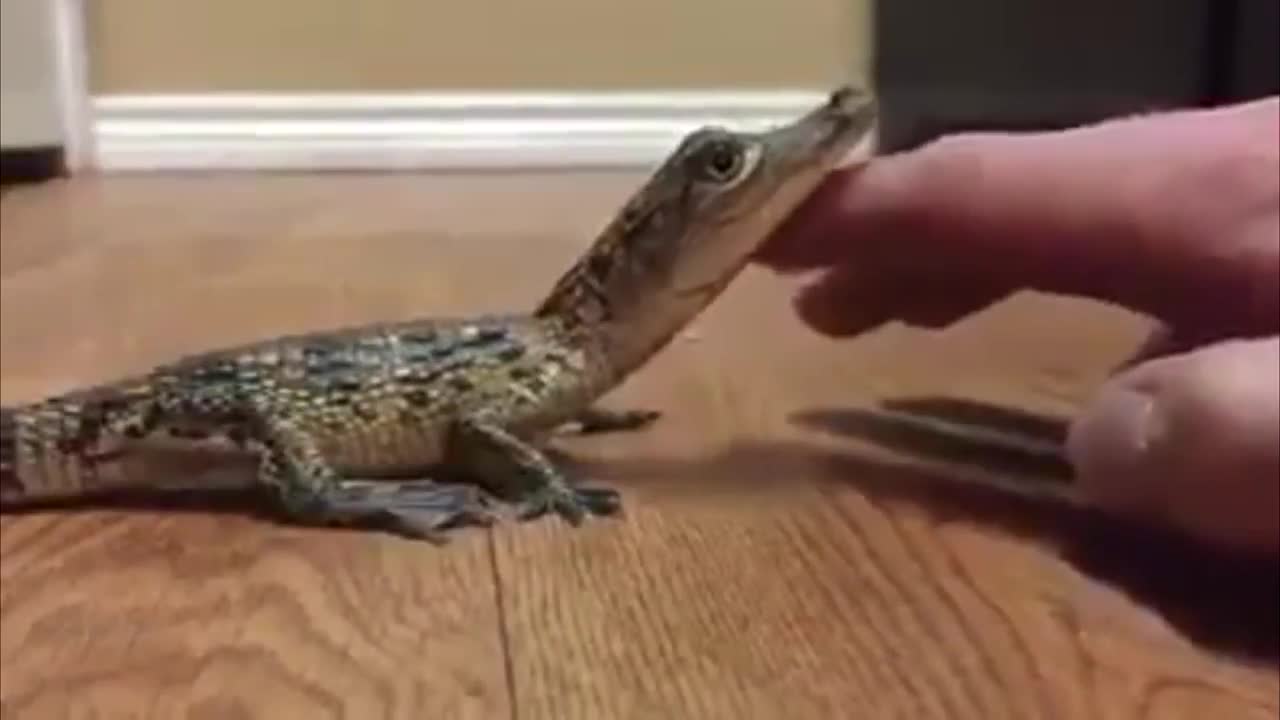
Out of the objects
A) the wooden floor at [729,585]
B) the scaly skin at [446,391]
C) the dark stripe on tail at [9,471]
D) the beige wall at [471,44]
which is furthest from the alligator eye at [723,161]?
the beige wall at [471,44]

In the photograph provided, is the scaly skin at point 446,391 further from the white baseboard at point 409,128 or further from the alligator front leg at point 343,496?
the white baseboard at point 409,128

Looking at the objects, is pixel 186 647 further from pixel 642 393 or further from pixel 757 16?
pixel 757 16

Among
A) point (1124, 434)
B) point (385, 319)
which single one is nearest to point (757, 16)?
point (385, 319)

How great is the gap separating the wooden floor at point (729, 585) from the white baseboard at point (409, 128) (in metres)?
1.01

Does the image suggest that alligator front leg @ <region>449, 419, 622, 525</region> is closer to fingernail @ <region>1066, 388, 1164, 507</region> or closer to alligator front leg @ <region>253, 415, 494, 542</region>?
alligator front leg @ <region>253, 415, 494, 542</region>

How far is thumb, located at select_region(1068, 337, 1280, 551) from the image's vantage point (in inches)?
36.8

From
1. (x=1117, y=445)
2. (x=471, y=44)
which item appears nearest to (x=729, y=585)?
(x=1117, y=445)

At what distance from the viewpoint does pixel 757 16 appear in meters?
2.63

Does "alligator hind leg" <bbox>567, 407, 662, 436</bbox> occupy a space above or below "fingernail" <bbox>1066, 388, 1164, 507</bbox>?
below

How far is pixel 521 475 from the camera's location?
4.00 feet

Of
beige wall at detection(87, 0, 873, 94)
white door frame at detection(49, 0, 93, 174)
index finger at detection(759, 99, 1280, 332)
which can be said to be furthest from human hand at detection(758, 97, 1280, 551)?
white door frame at detection(49, 0, 93, 174)

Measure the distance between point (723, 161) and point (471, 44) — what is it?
1.46m

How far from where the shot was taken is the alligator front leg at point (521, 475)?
120 centimetres

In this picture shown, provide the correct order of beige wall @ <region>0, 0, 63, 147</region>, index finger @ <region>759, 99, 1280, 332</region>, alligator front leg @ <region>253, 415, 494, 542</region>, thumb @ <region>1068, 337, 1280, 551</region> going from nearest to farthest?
thumb @ <region>1068, 337, 1280, 551</region> < index finger @ <region>759, 99, 1280, 332</region> < alligator front leg @ <region>253, 415, 494, 542</region> < beige wall @ <region>0, 0, 63, 147</region>
